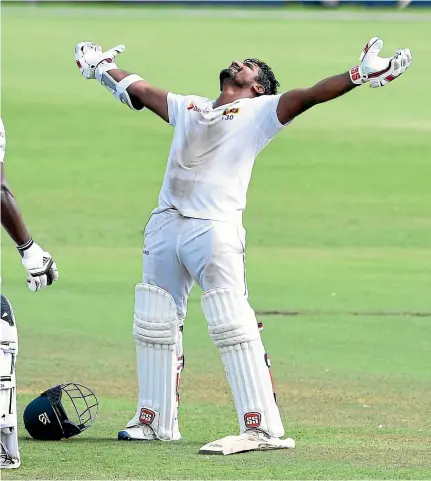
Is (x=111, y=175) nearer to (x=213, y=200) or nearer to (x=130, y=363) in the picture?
(x=130, y=363)

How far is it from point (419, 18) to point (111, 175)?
1574cm

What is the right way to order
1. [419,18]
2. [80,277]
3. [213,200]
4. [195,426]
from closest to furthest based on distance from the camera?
1. [213,200]
2. [195,426]
3. [80,277]
4. [419,18]

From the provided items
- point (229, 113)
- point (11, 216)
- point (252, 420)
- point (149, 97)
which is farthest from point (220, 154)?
point (252, 420)

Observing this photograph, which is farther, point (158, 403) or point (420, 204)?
point (420, 204)

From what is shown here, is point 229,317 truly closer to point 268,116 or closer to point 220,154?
point 220,154

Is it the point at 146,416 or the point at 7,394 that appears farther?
the point at 146,416

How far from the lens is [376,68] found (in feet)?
21.6

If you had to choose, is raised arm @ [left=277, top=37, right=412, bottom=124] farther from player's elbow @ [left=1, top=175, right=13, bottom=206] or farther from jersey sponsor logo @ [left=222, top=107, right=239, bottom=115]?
player's elbow @ [left=1, top=175, right=13, bottom=206]

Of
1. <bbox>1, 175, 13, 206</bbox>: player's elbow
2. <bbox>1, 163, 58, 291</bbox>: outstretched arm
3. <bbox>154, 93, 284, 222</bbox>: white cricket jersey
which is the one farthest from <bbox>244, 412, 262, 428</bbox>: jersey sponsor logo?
<bbox>1, 175, 13, 206</bbox>: player's elbow

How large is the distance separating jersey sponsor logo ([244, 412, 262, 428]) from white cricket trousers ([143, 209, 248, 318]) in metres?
0.60

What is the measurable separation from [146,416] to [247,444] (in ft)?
2.29

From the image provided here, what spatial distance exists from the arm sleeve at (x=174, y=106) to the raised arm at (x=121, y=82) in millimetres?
29

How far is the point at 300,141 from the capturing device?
23312 millimetres

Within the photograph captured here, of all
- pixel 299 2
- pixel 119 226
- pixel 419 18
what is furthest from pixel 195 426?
pixel 299 2
